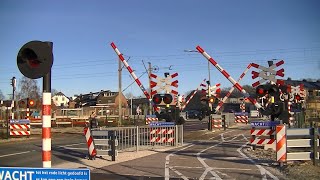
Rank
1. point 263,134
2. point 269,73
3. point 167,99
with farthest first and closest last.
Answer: point 167,99, point 269,73, point 263,134

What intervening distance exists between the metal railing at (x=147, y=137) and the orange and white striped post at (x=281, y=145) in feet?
21.9

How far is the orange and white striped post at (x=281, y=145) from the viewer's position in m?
12.1

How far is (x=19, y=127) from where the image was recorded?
92.0 feet

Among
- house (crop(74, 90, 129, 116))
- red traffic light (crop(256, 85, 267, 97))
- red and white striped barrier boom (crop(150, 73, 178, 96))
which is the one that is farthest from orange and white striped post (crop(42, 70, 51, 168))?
house (crop(74, 90, 129, 116))

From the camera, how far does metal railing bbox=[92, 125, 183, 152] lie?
17453 mm

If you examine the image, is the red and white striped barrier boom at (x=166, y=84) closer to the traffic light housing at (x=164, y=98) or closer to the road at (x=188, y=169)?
the traffic light housing at (x=164, y=98)

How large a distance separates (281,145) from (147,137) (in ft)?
Result: 26.4

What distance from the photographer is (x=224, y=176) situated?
34.9 feet

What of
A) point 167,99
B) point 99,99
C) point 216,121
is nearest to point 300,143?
point 167,99

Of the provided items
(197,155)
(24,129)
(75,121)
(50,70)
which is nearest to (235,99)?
(75,121)

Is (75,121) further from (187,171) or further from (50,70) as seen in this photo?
(50,70)

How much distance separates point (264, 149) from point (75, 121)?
115 ft

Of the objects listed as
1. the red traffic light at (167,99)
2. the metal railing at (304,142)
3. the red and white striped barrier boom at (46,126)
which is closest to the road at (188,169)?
→ the metal railing at (304,142)

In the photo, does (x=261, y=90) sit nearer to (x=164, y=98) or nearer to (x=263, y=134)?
(x=263, y=134)
